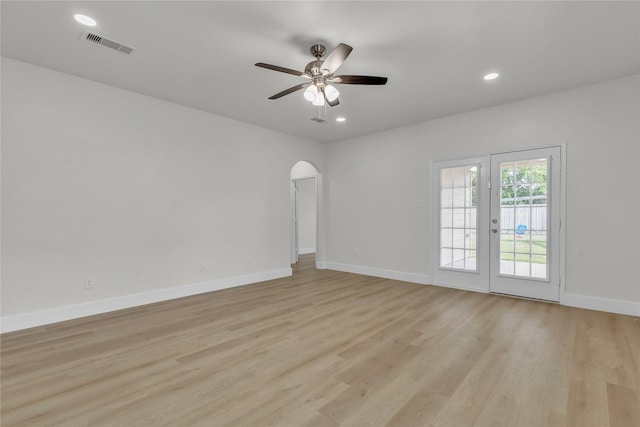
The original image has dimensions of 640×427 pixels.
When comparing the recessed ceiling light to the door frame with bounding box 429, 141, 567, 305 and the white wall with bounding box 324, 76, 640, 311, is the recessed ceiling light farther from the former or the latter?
the door frame with bounding box 429, 141, 567, 305

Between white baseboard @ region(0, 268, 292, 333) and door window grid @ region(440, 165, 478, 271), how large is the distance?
347 centimetres

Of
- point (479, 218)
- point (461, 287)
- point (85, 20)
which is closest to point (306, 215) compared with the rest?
point (461, 287)

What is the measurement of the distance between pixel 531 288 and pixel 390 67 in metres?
3.68

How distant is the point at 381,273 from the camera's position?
5.82 meters

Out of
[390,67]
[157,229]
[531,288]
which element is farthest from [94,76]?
[531,288]

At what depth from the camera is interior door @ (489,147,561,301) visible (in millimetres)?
4039

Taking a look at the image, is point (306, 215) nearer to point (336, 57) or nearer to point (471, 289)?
point (471, 289)

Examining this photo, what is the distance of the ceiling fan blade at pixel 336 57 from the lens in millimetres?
2301

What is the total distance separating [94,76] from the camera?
3.54m

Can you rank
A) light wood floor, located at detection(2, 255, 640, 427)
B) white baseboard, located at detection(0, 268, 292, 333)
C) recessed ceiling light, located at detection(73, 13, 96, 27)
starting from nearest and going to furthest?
1. light wood floor, located at detection(2, 255, 640, 427)
2. recessed ceiling light, located at detection(73, 13, 96, 27)
3. white baseboard, located at detection(0, 268, 292, 333)

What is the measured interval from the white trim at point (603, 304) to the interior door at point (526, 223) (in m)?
0.17

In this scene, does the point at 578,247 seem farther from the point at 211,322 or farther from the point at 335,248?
the point at 211,322

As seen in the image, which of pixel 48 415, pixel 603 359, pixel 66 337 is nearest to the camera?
pixel 48 415

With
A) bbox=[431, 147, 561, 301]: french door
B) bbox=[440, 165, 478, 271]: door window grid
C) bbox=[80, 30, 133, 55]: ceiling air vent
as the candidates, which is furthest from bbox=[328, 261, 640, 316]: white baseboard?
bbox=[80, 30, 133, 55]: ceiling air vent
